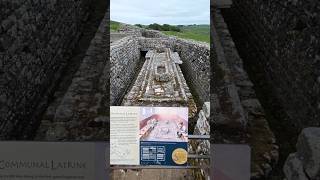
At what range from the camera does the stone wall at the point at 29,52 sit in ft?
7.66

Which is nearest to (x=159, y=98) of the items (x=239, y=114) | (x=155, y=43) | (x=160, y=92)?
(x=160, y=92)

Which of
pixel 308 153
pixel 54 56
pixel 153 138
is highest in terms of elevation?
pixel 54 56

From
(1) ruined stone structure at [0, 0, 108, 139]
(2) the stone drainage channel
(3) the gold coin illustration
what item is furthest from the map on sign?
(1) ruined stone structure at [0, 0, 108, 139]

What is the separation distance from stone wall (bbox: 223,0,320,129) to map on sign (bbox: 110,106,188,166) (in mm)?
798

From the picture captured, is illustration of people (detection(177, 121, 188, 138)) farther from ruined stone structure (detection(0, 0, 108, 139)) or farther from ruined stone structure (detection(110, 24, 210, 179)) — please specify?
ruined stone structure (detection(0, 0, 108, 139))

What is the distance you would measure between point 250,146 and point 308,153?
0.78 m

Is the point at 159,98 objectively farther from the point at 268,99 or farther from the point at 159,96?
the point at 268,99

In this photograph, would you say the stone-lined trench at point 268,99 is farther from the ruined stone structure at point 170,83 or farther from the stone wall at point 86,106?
the stone wall at point 86,106

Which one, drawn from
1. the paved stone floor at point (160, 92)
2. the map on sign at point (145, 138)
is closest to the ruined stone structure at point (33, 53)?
the map on sign at point (145, 138)

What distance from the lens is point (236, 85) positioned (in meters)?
2.62

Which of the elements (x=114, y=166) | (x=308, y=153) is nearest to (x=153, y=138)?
(x=114, y=166)

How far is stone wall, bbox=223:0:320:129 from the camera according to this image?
7.01 ft

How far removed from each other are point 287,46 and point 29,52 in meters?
1.52

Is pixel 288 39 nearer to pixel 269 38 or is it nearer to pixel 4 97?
pixel 269 38
